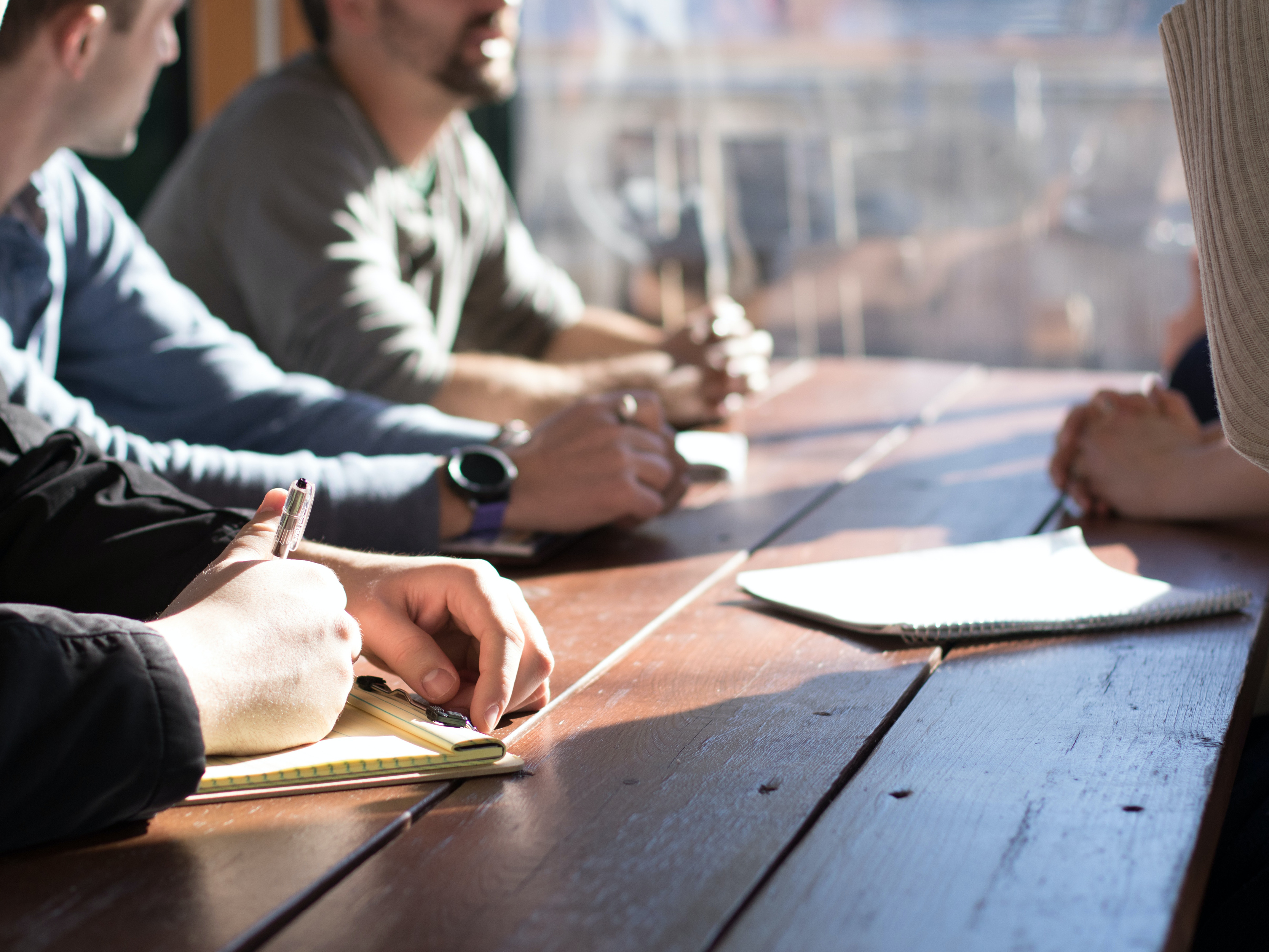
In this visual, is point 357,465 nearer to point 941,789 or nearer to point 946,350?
point 941,789

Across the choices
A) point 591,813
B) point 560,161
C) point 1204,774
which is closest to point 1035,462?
point 1204,774

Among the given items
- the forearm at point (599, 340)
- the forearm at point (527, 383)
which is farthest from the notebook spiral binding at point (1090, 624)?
the forearm at point (599, 340)

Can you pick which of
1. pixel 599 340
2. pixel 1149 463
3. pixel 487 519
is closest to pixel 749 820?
pixel 487 519

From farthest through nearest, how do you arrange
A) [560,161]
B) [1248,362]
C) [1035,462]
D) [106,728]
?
[560,161] < [1035,462] < [1248,362] < [106,728]

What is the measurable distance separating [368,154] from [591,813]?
1518mm

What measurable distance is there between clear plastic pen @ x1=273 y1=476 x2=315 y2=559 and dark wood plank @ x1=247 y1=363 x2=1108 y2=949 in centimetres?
17

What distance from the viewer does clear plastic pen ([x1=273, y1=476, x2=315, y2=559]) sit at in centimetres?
72

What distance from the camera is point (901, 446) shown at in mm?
1611

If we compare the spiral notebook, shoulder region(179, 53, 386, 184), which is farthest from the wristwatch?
shoulder region(179, 53, 386, 184)

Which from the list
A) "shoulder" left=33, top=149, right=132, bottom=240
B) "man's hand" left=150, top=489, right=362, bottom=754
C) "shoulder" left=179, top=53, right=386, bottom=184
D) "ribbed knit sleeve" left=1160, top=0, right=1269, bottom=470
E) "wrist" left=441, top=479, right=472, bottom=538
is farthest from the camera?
"shoulder" left=179, top=53, right=386, bottom=184

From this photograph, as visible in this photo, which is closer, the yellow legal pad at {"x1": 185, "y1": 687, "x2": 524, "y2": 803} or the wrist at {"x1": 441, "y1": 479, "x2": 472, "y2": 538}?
the yellow legal pad at {"x1": 185, "y1": 687, "x2": 524, "y2": 803}

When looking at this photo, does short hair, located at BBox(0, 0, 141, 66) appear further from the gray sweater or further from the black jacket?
the black jacket

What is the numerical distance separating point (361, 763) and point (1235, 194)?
23.2 inches

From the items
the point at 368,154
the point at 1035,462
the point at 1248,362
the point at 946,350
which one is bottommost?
the point at 946,350
